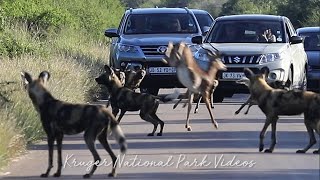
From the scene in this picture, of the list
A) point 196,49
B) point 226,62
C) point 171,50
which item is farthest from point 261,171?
point 196,49

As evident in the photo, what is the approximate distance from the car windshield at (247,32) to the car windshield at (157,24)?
237 cm

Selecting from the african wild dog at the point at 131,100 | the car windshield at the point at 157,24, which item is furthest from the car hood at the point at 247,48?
the african wild dog at the point at 131,100

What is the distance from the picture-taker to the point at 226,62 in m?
19.3

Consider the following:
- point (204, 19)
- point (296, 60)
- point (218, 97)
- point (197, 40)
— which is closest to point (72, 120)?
point (197, 40)

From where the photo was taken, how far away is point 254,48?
19.5 m

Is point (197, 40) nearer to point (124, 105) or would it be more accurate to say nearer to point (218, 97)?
point (218, 97)

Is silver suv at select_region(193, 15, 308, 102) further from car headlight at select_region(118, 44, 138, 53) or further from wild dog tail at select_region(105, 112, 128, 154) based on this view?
wild dog tail at select_region(105, 112, 128, 154)

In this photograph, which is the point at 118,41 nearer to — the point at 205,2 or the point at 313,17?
the point at 313,17

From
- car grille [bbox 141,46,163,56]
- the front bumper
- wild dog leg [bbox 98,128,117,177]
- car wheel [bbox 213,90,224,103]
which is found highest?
wild dog leg [bbox 98,128,117,177]

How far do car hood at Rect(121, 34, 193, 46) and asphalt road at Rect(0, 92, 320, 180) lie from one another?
16.1 ft

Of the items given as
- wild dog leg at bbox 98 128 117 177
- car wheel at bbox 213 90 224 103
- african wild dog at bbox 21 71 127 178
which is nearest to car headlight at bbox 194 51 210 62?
car wheel at bbox 213 90 224 103

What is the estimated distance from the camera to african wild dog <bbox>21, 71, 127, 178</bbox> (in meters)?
11.0

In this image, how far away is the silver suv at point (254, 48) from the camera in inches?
760

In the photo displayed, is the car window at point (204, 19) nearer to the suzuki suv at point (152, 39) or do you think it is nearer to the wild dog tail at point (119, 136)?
the suzuki suv at point (152, 39)
